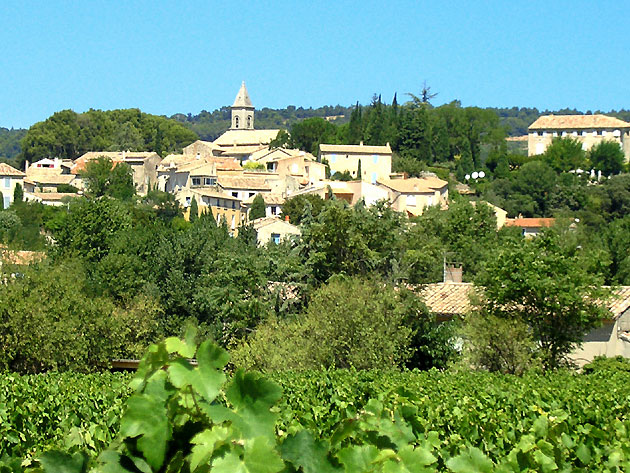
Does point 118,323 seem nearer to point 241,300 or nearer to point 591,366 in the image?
point 241,300

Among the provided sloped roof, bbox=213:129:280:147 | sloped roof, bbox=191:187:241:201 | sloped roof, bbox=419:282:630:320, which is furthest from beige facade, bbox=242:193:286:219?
sloped roof, bbox=419:282:630:320

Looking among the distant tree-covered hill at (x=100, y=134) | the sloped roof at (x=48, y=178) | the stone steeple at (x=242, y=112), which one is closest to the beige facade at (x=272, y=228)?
the sloped roof at (x=48, y=178)

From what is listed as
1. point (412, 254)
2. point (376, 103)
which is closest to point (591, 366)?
point (412, 254)

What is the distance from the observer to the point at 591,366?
22.5 metres

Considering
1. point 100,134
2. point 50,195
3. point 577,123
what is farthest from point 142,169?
point 577,123

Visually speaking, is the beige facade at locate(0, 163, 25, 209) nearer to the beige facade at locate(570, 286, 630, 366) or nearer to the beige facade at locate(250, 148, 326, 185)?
the beige facade at locate(250, 148, 326, 185)

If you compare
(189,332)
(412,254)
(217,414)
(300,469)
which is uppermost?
(189,332)

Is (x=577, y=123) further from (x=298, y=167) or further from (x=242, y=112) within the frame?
(x=242, y=112)

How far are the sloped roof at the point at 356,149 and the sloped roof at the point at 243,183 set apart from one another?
13.8 meters

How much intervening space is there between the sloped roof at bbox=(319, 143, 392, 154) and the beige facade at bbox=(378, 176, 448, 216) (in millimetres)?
8675

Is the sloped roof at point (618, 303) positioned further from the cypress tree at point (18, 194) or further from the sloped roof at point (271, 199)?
the cypress tree at point (18, 194)

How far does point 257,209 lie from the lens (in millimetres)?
73375

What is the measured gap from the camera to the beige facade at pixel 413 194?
78.2 meters

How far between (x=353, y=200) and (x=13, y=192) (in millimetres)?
33436
